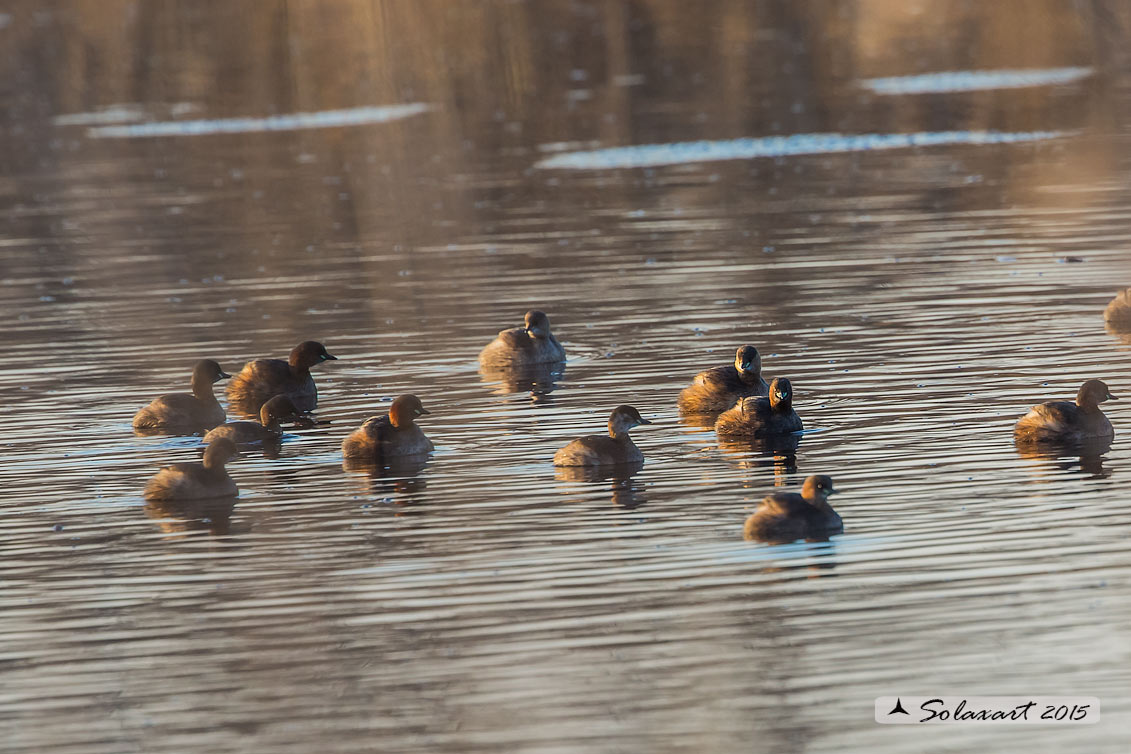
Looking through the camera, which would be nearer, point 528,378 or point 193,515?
point 193,515

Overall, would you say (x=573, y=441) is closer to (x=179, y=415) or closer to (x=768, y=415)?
(x=768, y=415)

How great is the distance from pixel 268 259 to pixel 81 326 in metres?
6.14

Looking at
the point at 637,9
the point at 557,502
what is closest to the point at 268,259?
the point at 557,502

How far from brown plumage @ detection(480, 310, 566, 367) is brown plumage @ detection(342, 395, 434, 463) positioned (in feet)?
13.7

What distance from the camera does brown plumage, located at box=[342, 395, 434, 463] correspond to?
1803 centimetres

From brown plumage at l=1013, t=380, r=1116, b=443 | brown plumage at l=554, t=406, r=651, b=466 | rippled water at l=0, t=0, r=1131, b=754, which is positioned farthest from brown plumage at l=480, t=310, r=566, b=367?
brown plumage at l=1013, t=380, r=1116, b=443

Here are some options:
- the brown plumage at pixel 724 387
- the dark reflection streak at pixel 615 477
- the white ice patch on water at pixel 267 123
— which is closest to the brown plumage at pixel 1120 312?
the brown plumage at pixel 724 387

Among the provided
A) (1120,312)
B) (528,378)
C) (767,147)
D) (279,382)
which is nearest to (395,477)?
(279,382)

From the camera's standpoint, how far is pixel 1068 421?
17156 mm

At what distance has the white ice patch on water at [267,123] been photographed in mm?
54125

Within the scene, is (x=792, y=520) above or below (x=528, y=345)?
below

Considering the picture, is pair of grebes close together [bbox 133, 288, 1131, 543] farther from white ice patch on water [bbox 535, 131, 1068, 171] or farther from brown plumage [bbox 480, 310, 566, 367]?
white ice patch on water [bbox 535, 131, 1068, 171]

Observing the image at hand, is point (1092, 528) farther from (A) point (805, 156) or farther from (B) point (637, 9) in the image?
(B) point (637, 9)

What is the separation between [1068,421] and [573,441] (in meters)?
4.34
